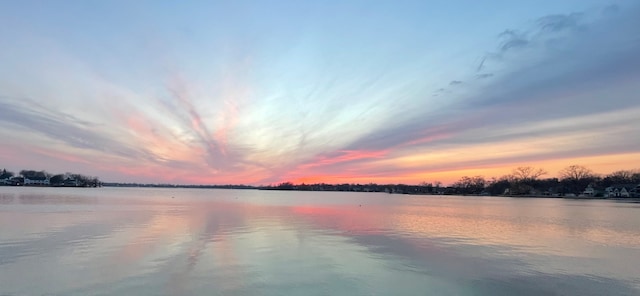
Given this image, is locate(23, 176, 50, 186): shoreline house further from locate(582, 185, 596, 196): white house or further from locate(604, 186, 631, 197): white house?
locate(604, 186, 631, 197): white house

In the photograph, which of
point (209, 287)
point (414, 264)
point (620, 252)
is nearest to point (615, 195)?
point (620, 252)

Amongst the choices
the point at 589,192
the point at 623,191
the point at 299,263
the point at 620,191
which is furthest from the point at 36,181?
the point at 623,191

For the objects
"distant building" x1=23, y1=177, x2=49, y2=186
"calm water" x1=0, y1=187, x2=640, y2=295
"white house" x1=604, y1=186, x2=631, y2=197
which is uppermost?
"distant building" x1=23, y1=177, x2=49, y2=186

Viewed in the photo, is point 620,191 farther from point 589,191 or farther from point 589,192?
point 589,191

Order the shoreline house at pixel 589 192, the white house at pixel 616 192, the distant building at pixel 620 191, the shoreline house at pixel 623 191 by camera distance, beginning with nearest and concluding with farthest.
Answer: the shoreline house at pixel 623 191, the distant building at pixel 620 191, the white house at pixel 616 192, the shoreline house at pixel 589 192

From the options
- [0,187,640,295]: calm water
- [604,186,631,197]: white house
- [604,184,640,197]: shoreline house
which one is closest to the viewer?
[0,187,640,295]: calm water

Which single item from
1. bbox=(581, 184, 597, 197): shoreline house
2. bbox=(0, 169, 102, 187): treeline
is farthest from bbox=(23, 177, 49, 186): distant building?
bbox=(581, 184, 597, 197): shoreline house

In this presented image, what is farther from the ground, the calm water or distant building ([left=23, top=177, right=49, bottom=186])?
distant building ([left=23, top=177, right=49, bottom=186])

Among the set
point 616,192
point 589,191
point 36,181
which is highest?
point 36,181

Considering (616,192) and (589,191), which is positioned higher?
(589,191)

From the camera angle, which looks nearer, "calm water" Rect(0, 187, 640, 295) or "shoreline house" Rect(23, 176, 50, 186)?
"calm water" Rect(0, 187, 640, 295)

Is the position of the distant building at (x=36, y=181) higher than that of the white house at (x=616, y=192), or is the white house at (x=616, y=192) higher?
the distant building at (x=36, y=181)

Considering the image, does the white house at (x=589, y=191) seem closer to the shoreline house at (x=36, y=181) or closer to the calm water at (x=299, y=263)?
the calm water at (x=299, y=263)

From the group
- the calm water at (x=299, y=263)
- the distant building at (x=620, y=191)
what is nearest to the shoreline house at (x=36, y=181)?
the calm water at (x=299, y=263)
